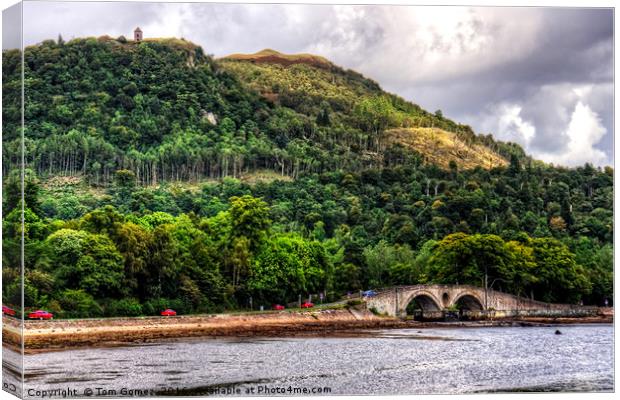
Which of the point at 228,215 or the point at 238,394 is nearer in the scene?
the point at 238,394

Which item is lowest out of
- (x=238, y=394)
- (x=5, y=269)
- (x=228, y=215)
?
(x=238, y=394)

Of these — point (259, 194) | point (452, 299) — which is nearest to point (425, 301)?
point (452, 299)

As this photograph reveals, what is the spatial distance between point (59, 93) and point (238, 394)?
40718mm

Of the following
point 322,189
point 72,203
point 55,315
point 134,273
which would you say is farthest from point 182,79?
point 55,315

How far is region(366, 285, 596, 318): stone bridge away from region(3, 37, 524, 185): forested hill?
733 centimetres

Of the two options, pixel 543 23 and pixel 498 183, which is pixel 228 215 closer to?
pixel 498 183

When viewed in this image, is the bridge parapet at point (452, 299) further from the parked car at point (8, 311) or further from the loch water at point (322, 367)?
the parked car at point (8, 311)

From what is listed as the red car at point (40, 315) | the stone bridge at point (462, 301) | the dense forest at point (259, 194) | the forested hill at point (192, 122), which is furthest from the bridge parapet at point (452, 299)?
the red car at point (40, 315)

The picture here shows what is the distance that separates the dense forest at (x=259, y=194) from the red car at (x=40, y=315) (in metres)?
3.01

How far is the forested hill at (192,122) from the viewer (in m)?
64.6

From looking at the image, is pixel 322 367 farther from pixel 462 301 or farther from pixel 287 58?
pixel 462 301

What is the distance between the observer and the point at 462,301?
6419 cm

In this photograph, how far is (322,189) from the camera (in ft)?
241

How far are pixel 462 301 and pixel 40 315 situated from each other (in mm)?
29487
